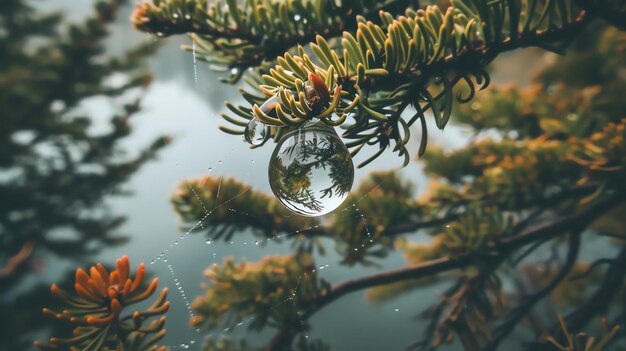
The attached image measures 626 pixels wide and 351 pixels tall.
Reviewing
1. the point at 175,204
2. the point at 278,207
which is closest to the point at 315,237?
the point at 278,207

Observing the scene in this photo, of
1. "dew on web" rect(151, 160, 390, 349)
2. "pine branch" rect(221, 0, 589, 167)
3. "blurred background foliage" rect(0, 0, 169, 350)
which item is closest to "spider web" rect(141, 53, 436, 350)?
"dew on web" rect(151, 160, 390, 349)

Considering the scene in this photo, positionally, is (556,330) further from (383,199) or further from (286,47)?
(286,47)

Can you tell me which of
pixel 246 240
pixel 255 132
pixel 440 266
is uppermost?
pixel 255 132

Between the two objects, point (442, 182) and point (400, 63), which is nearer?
point (400, 63)

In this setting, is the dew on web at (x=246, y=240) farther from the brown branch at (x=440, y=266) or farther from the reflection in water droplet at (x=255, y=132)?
the reflection in water droplet at (x=255, y=132)

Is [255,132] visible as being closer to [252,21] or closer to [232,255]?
[252,21]

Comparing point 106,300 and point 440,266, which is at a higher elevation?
point 106,300

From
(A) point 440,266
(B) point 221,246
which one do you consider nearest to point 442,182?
(A) point 440,266

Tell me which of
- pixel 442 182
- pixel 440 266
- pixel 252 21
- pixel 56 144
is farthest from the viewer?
pixel 56 144

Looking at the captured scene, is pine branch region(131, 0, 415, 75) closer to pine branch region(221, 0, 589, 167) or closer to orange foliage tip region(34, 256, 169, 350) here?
pine branch region(221, 0, 589, 167)
